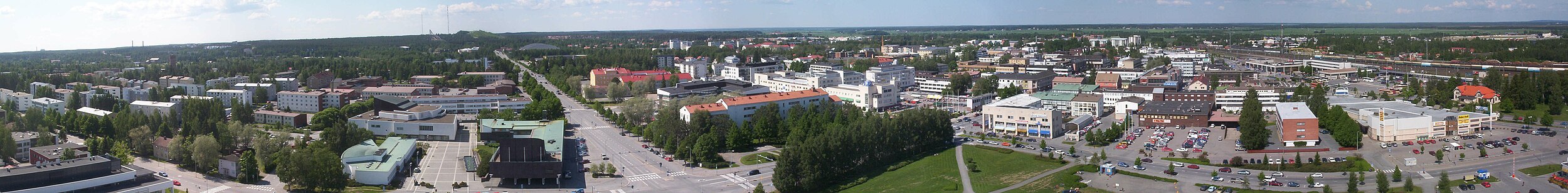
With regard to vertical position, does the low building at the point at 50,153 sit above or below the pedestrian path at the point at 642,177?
above

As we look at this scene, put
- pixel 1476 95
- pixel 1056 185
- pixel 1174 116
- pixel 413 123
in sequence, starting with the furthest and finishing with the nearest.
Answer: pixel 1476 95 < pixel 1174 116 < pixel 413 123 < pixel 1056 185

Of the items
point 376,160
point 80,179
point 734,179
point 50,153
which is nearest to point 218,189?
point 80,179

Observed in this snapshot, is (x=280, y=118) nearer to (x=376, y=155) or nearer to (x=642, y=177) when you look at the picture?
(x=376, y=155)

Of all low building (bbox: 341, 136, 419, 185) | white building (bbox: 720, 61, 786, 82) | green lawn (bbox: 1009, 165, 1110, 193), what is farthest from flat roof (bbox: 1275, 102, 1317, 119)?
white building (bbox: 720, 61, 786, 82)

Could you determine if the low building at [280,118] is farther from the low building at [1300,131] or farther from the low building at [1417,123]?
the low building at [1417,123]

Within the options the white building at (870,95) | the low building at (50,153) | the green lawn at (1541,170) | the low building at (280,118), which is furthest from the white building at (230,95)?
the green lawn at (1541,170)

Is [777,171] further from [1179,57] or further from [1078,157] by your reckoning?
[1179,57]
